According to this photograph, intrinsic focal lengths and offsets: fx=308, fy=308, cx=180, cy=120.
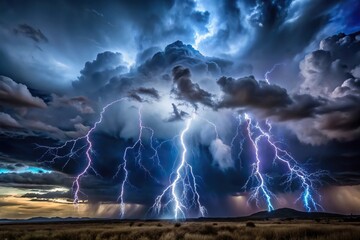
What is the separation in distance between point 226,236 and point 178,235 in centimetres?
349

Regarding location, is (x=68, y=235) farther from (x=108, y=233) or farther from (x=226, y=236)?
(x=226, y=236)

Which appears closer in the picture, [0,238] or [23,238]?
[23,238]

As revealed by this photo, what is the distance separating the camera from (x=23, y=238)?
20.7 m

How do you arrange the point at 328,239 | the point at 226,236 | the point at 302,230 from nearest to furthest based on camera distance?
the point at 328,239 → the point at 226,236 → the point at 302,230

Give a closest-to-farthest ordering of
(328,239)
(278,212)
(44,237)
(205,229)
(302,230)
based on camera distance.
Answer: (328,239)
(302,230)
(44,237)
(205,229)
(278,212)

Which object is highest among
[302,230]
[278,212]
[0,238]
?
[278,212]

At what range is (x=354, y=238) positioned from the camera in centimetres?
1599

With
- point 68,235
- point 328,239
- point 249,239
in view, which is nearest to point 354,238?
point 328,239

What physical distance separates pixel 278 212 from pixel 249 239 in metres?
184

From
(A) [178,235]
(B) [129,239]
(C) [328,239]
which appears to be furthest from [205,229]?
(C) [328,239]

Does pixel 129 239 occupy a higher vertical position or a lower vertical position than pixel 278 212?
lower

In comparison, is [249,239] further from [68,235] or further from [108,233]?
[68,235]

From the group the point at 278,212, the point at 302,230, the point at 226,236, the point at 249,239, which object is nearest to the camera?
the point at 249,239

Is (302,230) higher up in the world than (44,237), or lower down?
higher up
